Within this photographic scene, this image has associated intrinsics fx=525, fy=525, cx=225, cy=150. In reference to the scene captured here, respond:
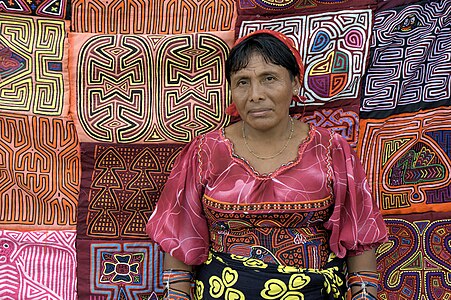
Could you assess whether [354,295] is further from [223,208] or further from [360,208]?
[223,208]

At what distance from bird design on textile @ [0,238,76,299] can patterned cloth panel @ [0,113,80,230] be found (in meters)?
0.09

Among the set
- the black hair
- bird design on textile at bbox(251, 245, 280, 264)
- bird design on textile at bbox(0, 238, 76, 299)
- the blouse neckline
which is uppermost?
the black hair

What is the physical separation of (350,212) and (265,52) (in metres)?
0.59

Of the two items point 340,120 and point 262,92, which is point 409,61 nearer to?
point 340,120

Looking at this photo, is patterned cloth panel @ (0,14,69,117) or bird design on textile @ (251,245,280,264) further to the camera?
patterned cloth panel @ (0,14,69,117)

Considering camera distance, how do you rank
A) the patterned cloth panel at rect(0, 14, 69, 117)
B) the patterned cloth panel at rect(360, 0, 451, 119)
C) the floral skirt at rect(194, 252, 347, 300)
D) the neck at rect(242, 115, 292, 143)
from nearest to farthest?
the floral skirt at rect(194, 252, 347, 300)
the neck at rect(242, 115, 292, 143)
the patterned cloth panel at rect(360, 0, 451, 119)
the patterned cloth panel at rect(0, 14, 69, 117)

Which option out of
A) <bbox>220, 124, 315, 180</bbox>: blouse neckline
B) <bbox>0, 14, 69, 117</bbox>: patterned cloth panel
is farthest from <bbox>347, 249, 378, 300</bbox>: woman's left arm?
<bbox>0, 14, 69, 117</bbox>: patterned cloth panel

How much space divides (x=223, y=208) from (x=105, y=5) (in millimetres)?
1014

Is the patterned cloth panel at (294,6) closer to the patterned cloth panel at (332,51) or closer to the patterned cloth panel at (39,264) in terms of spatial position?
the patterned cloth panel at (332,51)

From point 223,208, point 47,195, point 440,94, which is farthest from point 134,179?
point 440,94

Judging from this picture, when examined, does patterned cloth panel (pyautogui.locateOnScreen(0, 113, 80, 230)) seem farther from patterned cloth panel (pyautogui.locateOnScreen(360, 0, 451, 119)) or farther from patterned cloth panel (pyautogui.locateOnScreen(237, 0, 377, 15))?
patterned cloth panel (pyautogui.locateOnScreen(360, 0, 451, 119))

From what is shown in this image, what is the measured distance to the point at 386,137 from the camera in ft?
6.77

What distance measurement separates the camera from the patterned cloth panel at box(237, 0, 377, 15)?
2.07m

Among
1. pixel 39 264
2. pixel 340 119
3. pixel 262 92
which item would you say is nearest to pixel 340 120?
pixel 340 119
